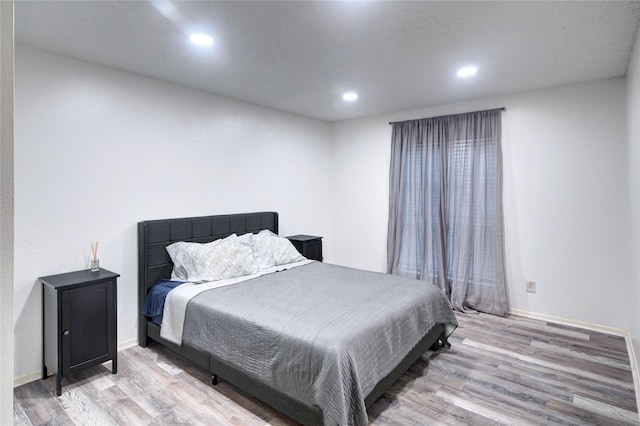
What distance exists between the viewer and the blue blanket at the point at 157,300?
291cm

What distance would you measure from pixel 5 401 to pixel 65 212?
253 cm

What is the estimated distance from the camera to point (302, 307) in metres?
2.39

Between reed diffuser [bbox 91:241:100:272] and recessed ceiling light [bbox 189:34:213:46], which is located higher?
recessed ceiling light [bbox 189:34:213:46]

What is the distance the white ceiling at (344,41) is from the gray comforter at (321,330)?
1949 mm

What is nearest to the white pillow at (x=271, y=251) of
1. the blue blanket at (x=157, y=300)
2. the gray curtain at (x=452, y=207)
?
the blue blanket at (x=157, y=300)

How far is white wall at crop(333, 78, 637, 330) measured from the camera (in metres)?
3.32

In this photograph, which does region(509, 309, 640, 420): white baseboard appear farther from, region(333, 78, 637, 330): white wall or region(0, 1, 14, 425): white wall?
region(0, 1, 14, 425): white wall

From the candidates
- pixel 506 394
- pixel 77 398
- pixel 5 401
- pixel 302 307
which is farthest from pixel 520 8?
pixel 77 398

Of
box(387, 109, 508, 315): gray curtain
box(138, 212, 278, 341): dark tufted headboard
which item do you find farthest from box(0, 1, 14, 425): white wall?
box(387, 109, 508, 315): gray curtain

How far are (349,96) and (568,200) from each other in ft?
8.70

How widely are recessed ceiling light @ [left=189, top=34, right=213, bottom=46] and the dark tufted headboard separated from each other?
1660 millimetres

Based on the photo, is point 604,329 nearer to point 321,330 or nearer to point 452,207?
point 452,207

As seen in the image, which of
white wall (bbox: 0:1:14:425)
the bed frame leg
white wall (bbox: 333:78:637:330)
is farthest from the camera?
white wall (bbox: 333:78:637:330)

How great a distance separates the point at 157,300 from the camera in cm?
294
